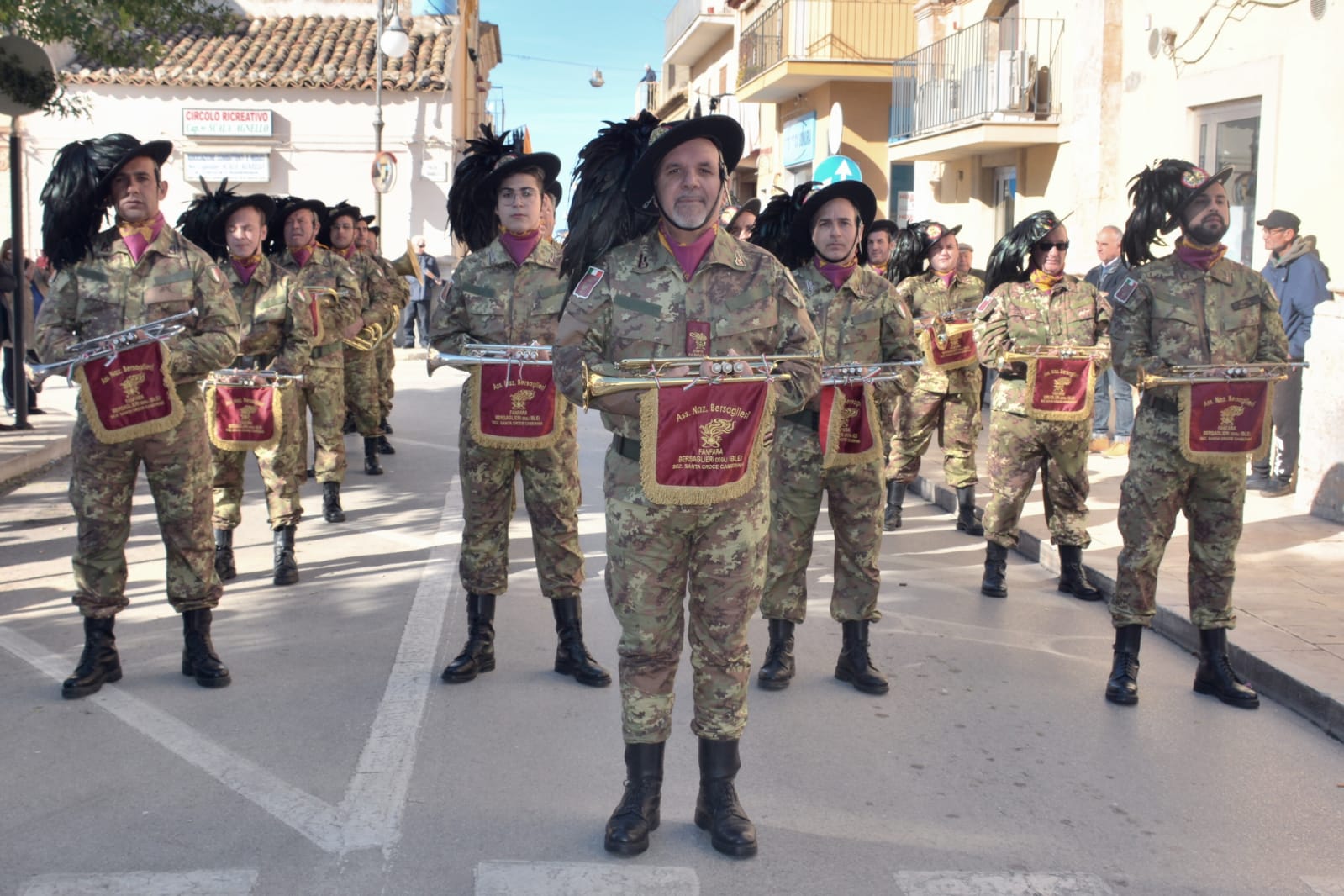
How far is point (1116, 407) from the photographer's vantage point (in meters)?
13.0

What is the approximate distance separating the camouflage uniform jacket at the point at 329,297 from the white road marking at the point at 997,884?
19.1 feet

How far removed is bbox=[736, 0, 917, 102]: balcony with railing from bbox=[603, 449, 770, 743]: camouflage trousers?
2211cm

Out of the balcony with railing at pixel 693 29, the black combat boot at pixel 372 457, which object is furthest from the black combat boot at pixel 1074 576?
the balcony with railing at pixel 693 29

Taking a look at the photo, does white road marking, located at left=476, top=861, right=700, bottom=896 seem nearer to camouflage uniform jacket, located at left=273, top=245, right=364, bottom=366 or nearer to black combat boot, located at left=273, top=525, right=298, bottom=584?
black combat boot, located at left=273, top=525, right=298, bottom=584

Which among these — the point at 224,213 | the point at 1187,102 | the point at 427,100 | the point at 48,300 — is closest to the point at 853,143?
the point at 427,100

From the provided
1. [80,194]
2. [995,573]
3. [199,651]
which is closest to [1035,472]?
[995,573]

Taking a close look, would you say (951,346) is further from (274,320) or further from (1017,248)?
(274,320)

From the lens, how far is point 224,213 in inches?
299

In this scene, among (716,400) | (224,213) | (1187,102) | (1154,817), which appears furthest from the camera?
(1187,102)

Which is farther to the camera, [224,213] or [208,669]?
[224,213]

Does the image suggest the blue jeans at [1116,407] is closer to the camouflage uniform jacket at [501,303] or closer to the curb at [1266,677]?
the curb at [1266,677]

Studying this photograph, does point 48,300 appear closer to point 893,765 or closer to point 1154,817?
point 893,765

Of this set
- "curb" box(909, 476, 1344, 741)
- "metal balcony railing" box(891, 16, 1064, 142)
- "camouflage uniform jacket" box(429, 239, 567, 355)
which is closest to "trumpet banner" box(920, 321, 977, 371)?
"curb" box(909, 476, 1344, 741)

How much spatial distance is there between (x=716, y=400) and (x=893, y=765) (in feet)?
5.91
